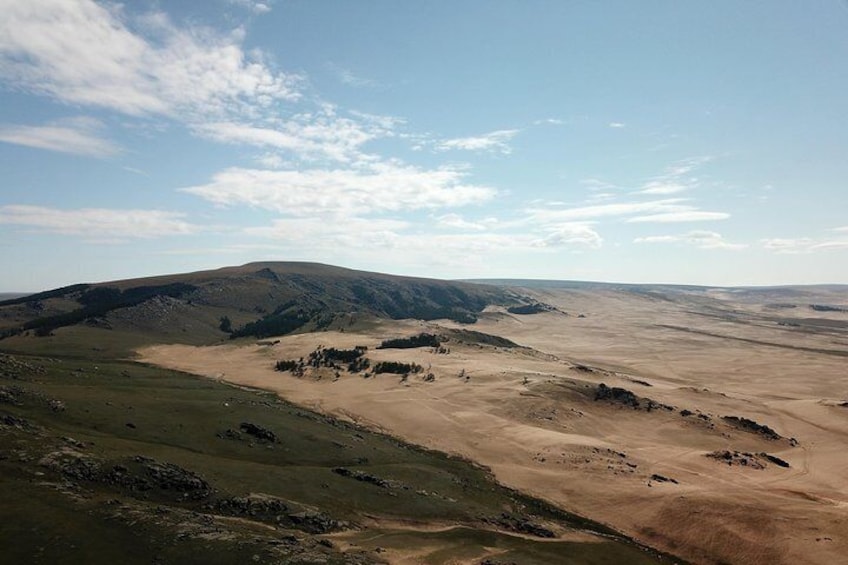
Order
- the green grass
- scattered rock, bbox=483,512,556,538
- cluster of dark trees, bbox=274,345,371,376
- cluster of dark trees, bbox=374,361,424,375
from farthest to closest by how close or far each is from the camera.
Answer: cluster of dark trees, bbox=274,345,371,376 → cluster of dark trees, bbox=374,361,424,375 → scattered rock, bbox=483,512,556,538 → the green grass

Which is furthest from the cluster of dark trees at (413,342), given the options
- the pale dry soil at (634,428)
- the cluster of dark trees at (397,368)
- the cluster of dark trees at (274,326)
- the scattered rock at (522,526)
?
the scattered rock at (522,526)

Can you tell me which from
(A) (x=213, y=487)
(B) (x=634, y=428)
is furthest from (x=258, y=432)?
(B) (x=634, y=428)

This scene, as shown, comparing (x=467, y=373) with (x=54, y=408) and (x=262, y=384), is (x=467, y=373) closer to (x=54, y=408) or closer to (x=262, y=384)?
(x=262, y=384)

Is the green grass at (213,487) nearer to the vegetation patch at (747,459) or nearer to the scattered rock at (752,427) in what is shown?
the vegetation patch at (747,459)

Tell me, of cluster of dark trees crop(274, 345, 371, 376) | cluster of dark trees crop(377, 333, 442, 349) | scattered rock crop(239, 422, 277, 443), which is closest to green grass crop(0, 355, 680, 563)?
scattered rock crop(239, 422, 277, 443)

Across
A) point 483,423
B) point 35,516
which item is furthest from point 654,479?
point 35,516

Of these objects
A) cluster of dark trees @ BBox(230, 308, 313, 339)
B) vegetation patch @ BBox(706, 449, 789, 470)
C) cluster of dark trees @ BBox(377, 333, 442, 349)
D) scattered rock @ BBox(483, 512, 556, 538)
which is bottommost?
vegetation patch @ BBox(706, 449, 789, 470)

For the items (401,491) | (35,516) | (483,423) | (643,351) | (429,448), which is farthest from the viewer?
(643,351)

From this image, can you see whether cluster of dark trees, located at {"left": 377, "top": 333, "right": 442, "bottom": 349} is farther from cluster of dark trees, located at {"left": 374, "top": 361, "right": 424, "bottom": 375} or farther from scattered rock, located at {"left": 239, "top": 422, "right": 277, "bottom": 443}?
scattered rock, located at {"left": 239, "top": 422, "right": 277, "bottom": 443}
